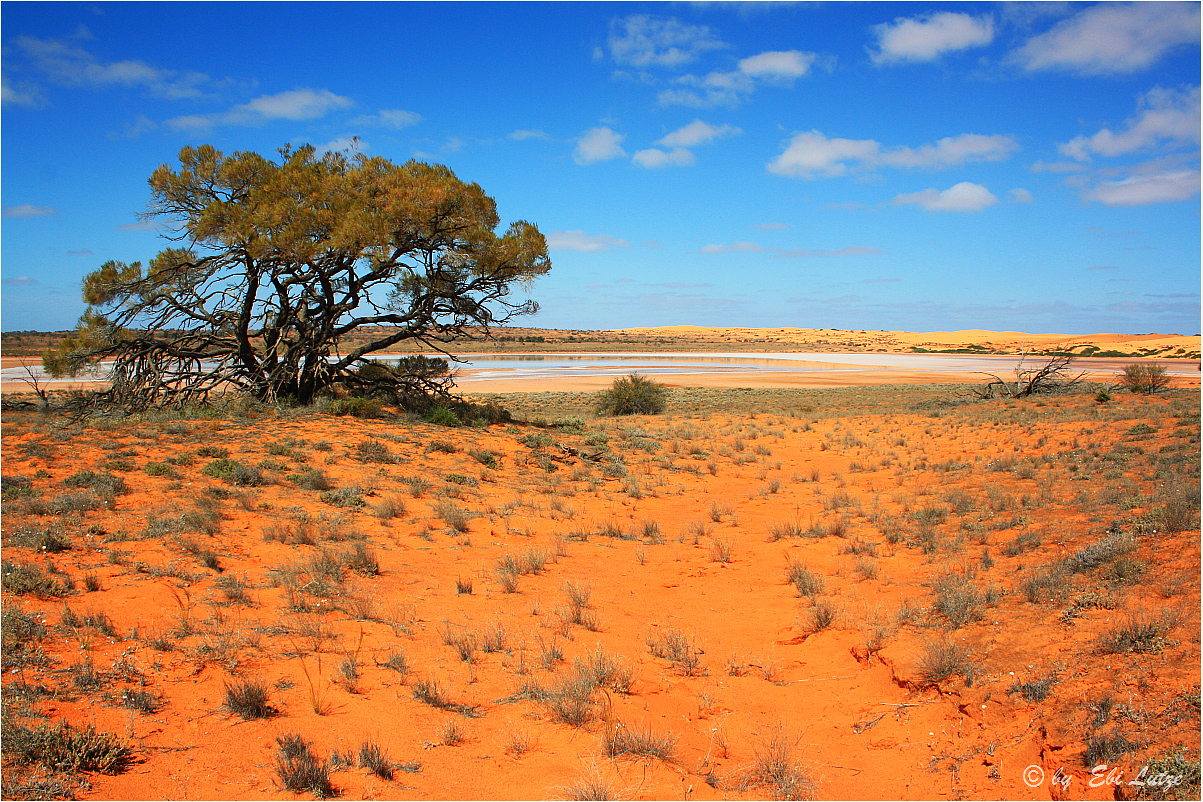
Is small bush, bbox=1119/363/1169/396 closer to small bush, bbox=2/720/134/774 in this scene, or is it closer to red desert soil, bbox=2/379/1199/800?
red desert soil, bbox=2/379/1199/800

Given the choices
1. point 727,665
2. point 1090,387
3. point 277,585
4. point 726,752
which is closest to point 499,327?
point 277,585

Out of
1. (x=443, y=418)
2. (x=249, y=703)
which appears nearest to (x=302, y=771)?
(x=249, y=703)

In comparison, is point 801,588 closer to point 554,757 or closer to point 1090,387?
point 554,757

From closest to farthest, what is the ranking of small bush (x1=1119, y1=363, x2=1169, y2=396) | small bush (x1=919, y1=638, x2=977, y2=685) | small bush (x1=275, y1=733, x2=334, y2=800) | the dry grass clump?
small bush (x1=275, y1=733, x2=334, y2=800) < the dry grass clump < small bush (x1=919, y1=638, x2=977, y2=685) < small bush (x1=1119, y1=363, x2=1169, y2=396)

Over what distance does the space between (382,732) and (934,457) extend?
15048 mm

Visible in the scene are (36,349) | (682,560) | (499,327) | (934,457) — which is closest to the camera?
(682,560)

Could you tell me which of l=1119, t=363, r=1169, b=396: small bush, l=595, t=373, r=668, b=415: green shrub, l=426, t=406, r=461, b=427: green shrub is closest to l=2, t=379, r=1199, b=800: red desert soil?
l=426, t=406, r=461, b=427: green shrub

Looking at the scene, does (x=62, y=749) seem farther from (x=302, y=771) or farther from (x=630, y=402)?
(x=630, y=402)

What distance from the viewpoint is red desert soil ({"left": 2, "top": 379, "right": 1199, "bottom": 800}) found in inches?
161

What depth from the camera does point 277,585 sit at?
6.82 meters

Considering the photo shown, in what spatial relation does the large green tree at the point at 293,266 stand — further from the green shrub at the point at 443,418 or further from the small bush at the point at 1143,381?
the small bush at the point at 1143,381

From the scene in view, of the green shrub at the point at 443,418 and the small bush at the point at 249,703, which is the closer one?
the small bush at the point at 249,703

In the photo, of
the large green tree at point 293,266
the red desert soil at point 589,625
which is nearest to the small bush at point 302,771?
the red desert soil at point 589,625

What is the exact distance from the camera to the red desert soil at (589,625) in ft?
13.4
